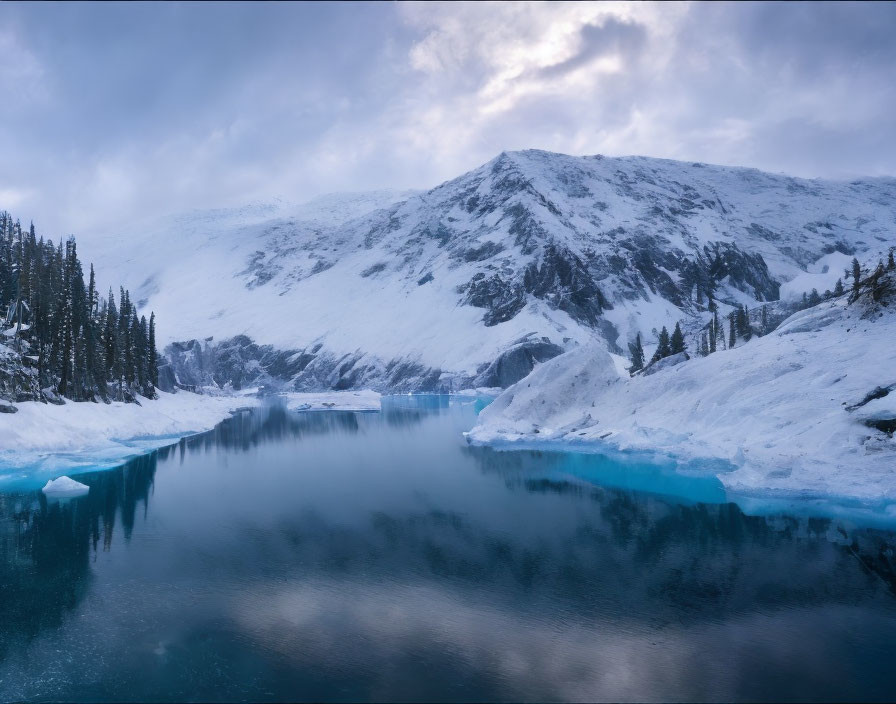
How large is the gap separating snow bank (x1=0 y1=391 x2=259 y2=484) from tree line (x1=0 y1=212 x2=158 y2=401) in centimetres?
437

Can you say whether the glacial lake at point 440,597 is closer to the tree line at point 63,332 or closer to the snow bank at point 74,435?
the snow bank at point 74,435

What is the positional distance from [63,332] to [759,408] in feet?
217

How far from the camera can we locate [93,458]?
44750mm

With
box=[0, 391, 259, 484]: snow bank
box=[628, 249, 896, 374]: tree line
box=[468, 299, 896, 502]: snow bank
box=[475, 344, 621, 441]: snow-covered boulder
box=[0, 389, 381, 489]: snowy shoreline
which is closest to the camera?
box=[468, 299, 896, 502]: snow bank

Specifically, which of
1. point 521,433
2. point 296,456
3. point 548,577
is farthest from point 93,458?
point 548,577

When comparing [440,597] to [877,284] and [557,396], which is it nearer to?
[877,284]

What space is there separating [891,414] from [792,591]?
1400 cm

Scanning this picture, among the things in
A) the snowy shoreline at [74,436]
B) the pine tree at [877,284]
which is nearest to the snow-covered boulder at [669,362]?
the pine tree at [877,284]

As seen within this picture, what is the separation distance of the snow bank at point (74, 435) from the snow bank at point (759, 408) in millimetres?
32650

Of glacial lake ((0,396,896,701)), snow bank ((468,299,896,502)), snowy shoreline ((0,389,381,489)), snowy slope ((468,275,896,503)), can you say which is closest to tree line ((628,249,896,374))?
snowy slope ((468,275,896,503))

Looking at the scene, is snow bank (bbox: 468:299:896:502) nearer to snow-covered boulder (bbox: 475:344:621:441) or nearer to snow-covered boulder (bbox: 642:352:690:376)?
snow-covered boulder (bbox: 475:344:621:441)

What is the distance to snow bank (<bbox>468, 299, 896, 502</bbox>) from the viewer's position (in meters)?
27.8

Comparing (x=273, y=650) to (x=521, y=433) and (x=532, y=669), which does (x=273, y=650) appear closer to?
(x=532, y=669)

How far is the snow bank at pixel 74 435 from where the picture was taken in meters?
40.3
